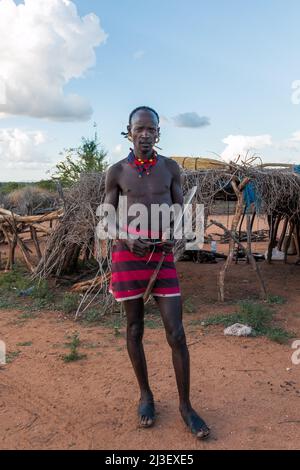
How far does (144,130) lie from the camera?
261 centimetres

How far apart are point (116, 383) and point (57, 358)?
0.86m

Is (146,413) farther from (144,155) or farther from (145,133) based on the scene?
(145,133)

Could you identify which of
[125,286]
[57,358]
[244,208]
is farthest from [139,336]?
[244,208]

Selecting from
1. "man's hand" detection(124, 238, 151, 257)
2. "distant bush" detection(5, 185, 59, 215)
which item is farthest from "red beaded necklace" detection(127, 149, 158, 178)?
"distant bush" detection(5, 185, 59, 215)

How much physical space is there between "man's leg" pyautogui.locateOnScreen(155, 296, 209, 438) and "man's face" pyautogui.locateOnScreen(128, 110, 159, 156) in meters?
0.91

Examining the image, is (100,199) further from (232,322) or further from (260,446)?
(260,446)

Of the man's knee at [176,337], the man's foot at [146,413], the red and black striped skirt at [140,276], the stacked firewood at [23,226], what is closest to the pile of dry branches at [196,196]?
the stacked firewood at [23,226]

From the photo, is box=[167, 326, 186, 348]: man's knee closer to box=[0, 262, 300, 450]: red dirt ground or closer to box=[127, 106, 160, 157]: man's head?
box=[0, 262, 300, 450]: red dirt ground

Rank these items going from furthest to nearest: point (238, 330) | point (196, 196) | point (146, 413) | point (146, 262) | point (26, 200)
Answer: point (26, 200)
point (196, 196)
point (238, 330)
point (146, 413)
point (146, 262)

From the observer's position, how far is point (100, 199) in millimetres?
6188

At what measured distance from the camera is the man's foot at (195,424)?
8.23ft

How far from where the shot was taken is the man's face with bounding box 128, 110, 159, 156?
2605 millimetres

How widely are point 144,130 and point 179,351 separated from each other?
4.30 feet

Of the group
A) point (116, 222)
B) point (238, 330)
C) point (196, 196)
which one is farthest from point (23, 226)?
point (116, 222)
